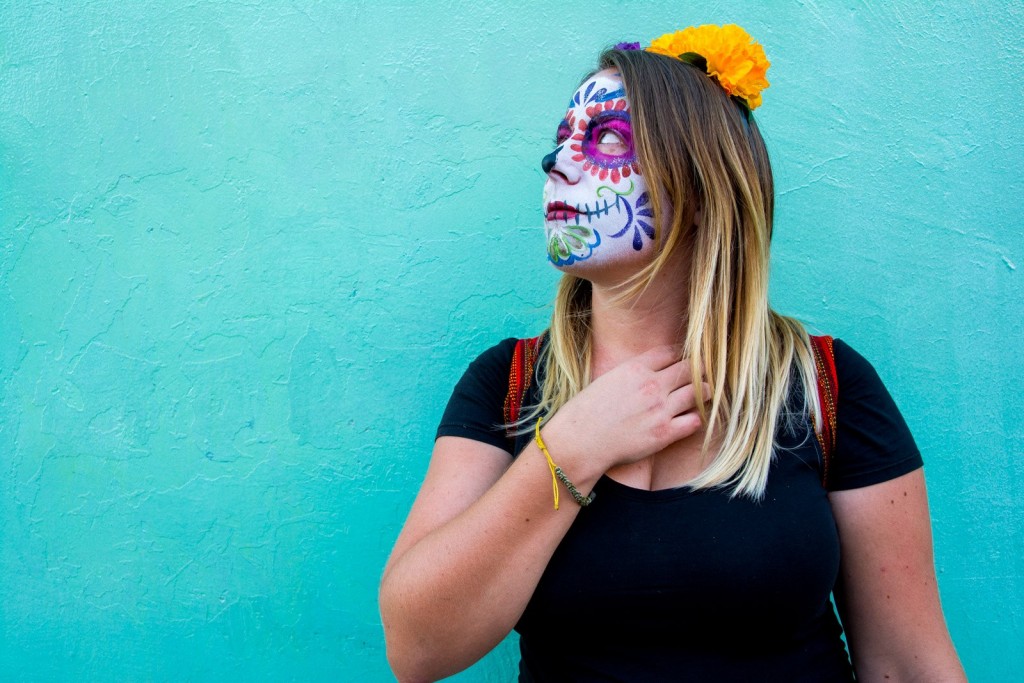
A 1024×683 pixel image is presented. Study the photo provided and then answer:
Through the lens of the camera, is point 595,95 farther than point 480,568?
Yes

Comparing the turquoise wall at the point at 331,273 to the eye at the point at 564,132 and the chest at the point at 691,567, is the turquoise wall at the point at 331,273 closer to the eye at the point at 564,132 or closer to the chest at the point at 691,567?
the eye at the point at 564,132

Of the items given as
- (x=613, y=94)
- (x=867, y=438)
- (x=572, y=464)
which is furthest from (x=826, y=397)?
(x=613, y=94)

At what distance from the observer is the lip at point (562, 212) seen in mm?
1757

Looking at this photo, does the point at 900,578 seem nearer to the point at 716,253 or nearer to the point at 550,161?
the point at 716,253

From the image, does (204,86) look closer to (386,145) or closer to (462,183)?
(386,145)

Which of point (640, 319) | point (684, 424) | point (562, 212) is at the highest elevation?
point (562, 212)

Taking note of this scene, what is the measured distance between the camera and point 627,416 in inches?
62.8

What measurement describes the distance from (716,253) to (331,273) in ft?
3.55

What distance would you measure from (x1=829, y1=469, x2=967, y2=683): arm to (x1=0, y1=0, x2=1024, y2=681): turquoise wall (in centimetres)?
65

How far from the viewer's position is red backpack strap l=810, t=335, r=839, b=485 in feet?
5.54

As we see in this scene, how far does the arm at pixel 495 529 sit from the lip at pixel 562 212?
355 millimetres

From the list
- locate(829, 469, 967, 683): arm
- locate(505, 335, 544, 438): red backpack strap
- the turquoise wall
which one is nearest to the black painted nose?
locate(505, 335, 544, 438): red backpack strap

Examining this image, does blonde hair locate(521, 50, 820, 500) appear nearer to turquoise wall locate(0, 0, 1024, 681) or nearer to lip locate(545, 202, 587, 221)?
lip locate(545, 202, 587, 221)

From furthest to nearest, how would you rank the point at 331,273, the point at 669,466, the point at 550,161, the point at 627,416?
1. the point at 331,273
2. the point at 550,161
3. the point at 669,466
4. the point at 627,416
